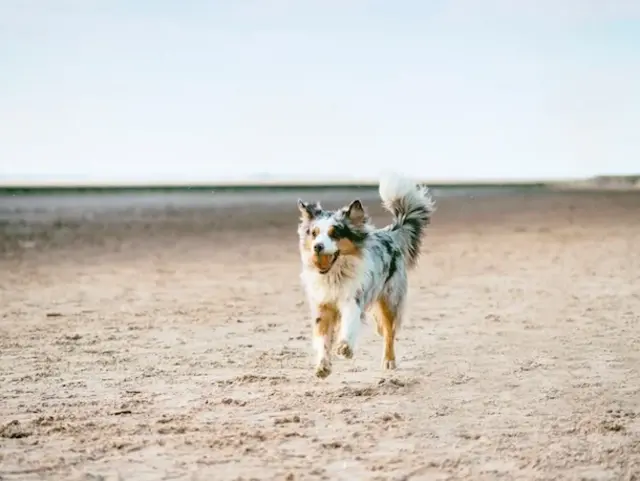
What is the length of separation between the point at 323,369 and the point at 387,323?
1.21 meters

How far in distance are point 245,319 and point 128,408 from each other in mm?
4506

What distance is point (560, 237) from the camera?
2239cm

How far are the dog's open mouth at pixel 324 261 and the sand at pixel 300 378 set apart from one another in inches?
34.2

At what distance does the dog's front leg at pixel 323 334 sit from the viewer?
25.8 feet

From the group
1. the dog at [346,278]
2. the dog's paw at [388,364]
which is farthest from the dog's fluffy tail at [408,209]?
the dog's paw at [388,364]

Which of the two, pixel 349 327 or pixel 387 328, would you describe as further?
pixel 387 328

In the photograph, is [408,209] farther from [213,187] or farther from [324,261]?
[213,187]

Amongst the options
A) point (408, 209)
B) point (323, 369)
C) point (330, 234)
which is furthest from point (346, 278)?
point (408, 209)

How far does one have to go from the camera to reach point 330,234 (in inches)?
317

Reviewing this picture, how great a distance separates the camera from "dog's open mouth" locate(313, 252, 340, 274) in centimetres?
802

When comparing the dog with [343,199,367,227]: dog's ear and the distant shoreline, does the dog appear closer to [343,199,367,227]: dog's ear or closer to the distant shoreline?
[343,199,367,227]: dog's ear

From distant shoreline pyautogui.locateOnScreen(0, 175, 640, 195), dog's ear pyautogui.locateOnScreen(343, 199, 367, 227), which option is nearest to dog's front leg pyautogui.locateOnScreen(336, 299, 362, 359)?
dog's ear pyautogui.locateOnScreen(343, 199, 367, 227)

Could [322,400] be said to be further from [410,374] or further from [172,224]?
[172,224]

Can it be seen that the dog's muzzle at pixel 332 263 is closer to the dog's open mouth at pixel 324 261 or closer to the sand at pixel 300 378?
the dog's open mouth at pixel 324 261
